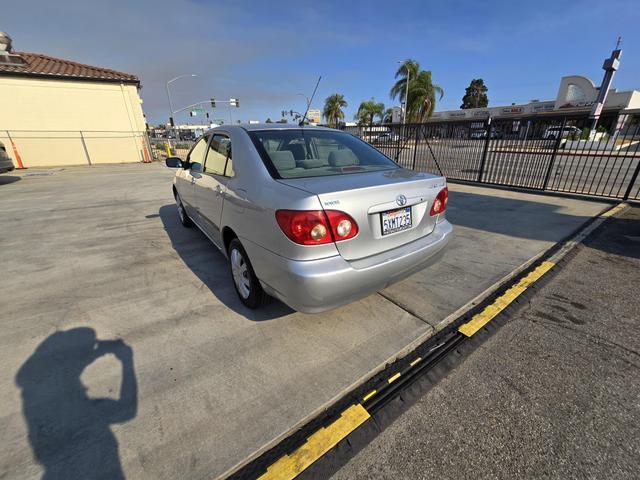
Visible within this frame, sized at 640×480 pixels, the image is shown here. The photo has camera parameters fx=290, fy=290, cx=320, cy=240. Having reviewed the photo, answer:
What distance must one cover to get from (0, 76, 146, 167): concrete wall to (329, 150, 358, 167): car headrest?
18950mm

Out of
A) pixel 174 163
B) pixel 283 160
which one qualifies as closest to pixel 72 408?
pixel 283 160

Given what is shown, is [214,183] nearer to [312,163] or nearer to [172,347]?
[312,163]

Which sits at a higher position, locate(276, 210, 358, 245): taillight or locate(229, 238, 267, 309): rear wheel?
locate(276, 210, 358, 245): taillight

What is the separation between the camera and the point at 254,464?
4.89 ft

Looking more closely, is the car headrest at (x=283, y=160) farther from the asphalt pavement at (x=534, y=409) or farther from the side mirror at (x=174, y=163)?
the side mirror at (x=174, y=163)

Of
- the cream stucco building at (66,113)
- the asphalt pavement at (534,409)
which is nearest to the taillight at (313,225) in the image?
the asphalt pavement at (534,409)

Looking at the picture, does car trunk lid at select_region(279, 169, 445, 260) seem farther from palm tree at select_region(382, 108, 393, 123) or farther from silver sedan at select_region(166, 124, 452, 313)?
palm tree at select_region(382, 108, 393, 123)

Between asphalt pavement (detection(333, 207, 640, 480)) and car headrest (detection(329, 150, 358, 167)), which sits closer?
asphalt pavement (detection(333, 207, 640, 480))

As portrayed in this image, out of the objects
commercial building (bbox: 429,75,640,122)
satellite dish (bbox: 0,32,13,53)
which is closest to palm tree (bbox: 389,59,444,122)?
commercial building (bbox: 429,75,640,122)

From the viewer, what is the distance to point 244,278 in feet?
8.73

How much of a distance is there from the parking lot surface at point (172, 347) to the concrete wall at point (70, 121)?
49.8 feet

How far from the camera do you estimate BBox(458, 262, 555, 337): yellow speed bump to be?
2.47 meters

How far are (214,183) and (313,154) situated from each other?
1059mm

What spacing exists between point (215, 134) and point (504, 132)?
27.7 feet
